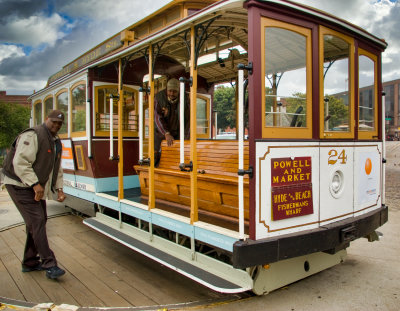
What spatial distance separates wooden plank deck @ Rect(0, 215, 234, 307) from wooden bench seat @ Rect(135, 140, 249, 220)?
0.89m

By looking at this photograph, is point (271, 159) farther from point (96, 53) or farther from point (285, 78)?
point (96, 53)

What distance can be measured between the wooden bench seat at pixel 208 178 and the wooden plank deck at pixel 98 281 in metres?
0.89

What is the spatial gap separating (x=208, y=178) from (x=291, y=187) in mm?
1050

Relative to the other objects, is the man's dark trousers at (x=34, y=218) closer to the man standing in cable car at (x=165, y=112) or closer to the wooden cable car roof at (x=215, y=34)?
the man standing in cable car at (x=165, y=112)

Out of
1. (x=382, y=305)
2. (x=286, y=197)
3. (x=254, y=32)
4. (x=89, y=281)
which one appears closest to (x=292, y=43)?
(x=254, y=32)

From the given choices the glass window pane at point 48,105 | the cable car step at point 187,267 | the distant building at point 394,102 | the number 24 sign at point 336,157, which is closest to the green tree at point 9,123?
the glass window pane at point 48,105

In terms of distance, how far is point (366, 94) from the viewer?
4.05 metres

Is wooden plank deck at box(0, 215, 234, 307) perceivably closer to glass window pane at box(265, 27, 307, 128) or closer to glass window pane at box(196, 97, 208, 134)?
glass window pane at box(265, 27, 307, 128)

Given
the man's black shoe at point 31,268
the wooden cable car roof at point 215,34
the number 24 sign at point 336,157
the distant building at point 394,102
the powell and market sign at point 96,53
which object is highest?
the distant building at point 394,102

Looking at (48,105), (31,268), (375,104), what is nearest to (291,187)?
(375,104)

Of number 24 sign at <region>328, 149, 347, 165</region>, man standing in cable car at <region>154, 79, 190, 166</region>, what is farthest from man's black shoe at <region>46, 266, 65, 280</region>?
number 24 sign at <region>328, 149, 347, 165</region>

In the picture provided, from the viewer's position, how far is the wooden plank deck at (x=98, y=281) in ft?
11.6

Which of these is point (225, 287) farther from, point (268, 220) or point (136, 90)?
point (136, 90)

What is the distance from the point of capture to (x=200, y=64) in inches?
232
